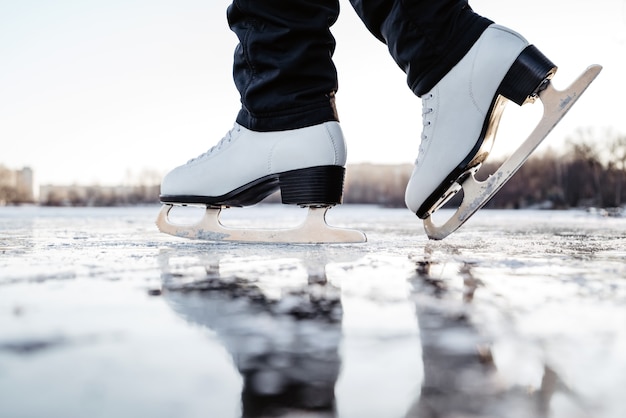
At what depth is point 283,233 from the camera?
46.2 inches

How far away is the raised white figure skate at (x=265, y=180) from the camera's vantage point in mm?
1136

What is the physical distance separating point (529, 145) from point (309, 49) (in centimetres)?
50

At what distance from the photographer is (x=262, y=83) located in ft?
3.79

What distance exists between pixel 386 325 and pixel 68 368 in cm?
23

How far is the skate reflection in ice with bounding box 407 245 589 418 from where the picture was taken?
25 centimetres

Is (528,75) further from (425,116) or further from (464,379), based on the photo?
(464,379)

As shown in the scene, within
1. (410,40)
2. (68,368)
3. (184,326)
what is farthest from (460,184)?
(68,368)

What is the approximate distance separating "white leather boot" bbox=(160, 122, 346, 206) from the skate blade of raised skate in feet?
0.92

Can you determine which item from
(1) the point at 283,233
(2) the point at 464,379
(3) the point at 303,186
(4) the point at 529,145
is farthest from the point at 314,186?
(2) the point at 464,379

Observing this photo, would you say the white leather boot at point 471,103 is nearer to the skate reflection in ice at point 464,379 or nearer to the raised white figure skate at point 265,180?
the raised white figure skate at point 265,180

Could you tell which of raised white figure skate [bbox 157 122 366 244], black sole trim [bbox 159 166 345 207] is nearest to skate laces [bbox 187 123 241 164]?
raised white figure skate [bbox 157 122 366 244]

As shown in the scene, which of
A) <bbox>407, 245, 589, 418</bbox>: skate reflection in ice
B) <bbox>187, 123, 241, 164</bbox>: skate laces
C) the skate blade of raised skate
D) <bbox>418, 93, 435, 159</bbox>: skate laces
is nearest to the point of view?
<bbox>407, 245, 589, 418</bbox>: skate reflection in ice

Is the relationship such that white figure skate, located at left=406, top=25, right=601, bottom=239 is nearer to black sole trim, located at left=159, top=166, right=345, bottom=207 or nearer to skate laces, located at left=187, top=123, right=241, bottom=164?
black sole trim, located at left=159, top=166, right=345, bottom=207

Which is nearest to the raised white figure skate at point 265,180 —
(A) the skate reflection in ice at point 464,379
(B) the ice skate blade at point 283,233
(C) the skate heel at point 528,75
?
(B) the ice skate blade at point 283,233
